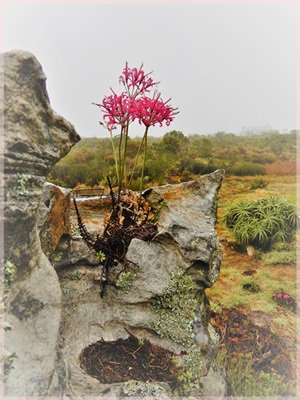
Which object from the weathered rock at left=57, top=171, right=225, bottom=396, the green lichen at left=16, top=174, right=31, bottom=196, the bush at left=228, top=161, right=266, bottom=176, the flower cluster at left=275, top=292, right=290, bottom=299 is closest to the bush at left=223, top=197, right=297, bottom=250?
the flower cluster at left=275, top=292, right=290, bottom=299

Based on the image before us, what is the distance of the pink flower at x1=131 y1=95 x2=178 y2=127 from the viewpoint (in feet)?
9.61

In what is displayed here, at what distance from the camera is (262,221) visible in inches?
215

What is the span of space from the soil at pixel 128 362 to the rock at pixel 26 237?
0.52 m

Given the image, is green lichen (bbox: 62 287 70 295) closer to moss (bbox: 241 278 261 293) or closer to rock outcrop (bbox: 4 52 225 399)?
rock outcrop (bbox: 4 52 225 399)

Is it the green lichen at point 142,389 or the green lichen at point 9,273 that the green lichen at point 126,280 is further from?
the green lichen at point 9,273

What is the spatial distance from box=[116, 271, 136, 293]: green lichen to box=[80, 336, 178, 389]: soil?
36 cm

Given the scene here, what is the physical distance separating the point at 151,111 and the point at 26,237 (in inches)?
58.4

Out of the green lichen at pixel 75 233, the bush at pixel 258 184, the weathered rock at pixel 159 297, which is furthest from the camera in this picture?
the bush at pixel 258 184

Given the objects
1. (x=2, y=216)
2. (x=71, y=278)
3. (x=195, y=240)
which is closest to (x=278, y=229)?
(x=195, y=240)

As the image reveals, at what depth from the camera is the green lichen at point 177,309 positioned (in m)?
2.75

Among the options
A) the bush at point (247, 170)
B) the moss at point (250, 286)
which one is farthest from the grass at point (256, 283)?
the bush at point (247, 170)

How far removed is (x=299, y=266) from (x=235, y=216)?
5.09 feet

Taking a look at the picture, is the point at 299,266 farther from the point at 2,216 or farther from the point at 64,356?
the point at 2,216

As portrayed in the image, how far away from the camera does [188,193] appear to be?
3.58m
